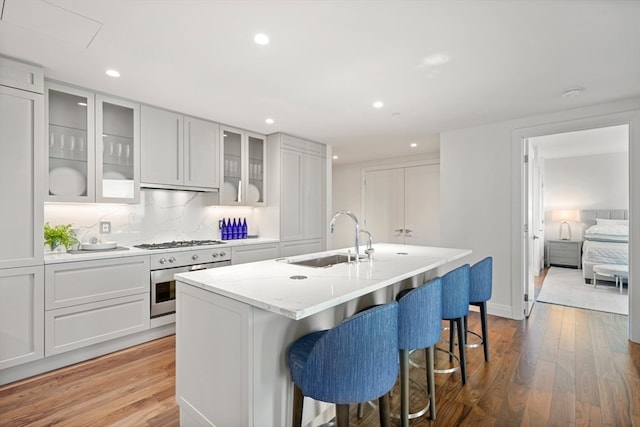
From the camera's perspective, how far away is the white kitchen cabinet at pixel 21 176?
89.7 inches

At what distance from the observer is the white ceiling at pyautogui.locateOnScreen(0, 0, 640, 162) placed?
5.69 feet

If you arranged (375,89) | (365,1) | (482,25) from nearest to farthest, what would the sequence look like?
(365,1)
(482,25)
(375,89)

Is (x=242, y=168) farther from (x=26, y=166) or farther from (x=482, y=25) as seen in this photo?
→ (x=482, y=25)

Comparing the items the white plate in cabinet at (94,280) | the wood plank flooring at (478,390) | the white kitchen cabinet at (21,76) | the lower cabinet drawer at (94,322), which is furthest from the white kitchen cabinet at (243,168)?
the wood plank flooring at (478,390)

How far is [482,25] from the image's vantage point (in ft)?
6.08

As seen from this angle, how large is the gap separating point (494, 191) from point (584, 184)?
4510 millimetres

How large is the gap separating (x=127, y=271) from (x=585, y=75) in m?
4.18

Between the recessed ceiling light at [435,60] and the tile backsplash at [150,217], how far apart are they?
3012 mm

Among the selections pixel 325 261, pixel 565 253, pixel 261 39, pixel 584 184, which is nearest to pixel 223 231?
pixel 325 261

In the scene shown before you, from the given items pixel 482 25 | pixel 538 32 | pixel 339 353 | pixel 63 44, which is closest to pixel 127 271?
pixel 63 44

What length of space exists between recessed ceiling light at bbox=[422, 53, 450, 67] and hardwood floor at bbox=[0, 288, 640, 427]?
91.6 inches

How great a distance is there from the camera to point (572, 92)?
2834mm

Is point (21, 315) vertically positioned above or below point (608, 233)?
below

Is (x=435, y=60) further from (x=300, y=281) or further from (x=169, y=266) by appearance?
(x=169, y=266)
